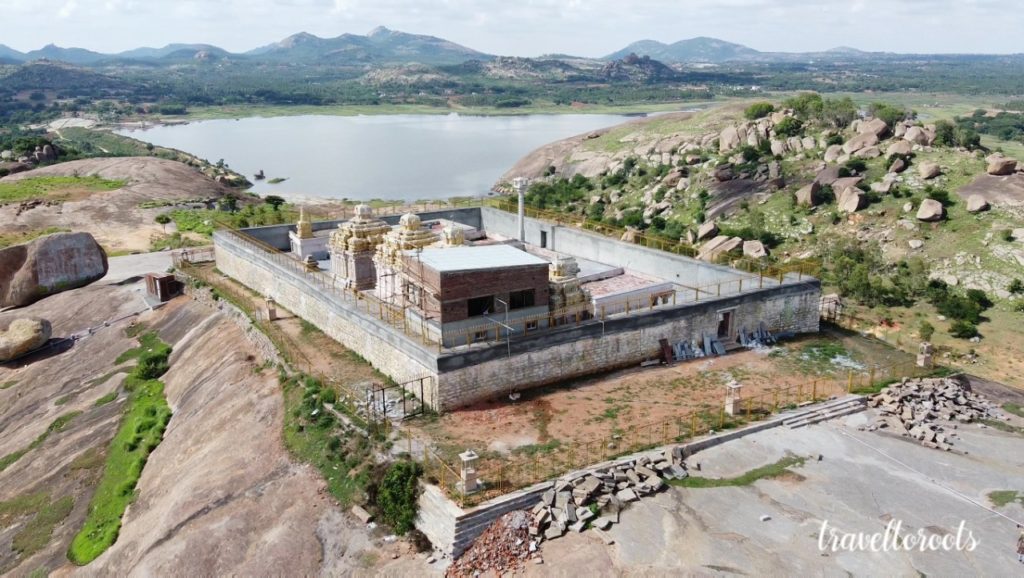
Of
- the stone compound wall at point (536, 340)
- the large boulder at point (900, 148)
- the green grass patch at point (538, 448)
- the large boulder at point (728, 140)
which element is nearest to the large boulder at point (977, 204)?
the large boulder at point (900, 148)

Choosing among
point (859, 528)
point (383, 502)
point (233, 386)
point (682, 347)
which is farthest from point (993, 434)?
point (233, 386)

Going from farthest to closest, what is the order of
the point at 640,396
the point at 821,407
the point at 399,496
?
the point at 640,396 → the point at 821,407 → the point at 399,496

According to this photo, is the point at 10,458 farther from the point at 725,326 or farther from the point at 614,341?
the point at 725,326

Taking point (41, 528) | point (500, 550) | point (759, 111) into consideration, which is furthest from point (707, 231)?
point (41, 528)

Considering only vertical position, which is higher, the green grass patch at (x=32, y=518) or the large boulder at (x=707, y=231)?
the large boulder at (x=707, y=231)

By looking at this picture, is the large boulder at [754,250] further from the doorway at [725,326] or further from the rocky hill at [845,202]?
the doorway at [725,326]

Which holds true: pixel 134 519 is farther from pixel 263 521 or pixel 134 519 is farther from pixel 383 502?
pixel 383 502
